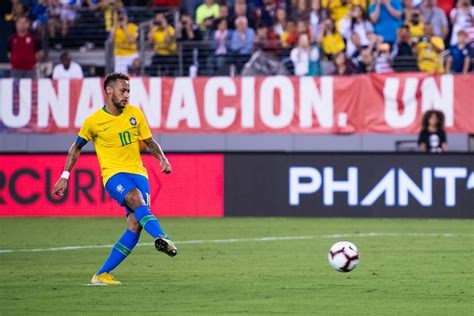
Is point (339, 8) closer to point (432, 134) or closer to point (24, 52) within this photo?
point (432, 134)

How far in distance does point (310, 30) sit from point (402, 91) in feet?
8.80

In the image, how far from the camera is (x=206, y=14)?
2745 cm

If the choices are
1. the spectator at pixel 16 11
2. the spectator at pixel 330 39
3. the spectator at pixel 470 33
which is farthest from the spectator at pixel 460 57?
the spectator at pixel 16 11

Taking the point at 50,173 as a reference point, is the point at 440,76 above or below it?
above

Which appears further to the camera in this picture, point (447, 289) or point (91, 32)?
point (91, 32)

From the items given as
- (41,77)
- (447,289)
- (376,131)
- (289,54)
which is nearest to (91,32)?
(41,77)

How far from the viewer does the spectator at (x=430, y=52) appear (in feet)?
83.8

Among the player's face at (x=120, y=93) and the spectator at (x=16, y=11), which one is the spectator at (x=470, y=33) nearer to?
the spectator at (x=16, y=11)

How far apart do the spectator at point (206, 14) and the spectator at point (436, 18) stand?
471cm

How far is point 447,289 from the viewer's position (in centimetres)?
1194

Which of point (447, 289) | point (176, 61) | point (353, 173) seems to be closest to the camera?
point (447, 289)

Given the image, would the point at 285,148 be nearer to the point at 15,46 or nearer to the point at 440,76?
the point at 440,76

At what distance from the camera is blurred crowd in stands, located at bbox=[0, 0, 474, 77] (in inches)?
1011

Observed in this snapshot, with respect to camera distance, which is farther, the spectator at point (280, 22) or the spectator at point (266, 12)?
the spectator at point (266, 12)
